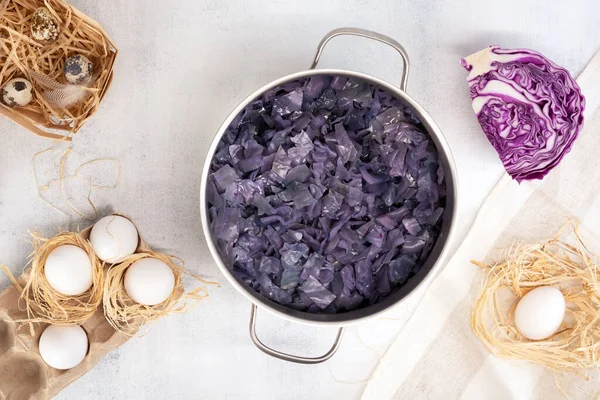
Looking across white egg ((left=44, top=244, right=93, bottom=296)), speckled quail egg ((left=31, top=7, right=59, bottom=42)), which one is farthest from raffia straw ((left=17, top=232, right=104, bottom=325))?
speckled quail egg ((left=31, top=7, right=59, bottom=42))

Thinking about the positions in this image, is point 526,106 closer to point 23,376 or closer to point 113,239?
point 113,239

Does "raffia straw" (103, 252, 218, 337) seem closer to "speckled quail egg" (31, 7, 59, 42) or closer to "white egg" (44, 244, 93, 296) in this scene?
"white egg" (44, 244, 93, 296)

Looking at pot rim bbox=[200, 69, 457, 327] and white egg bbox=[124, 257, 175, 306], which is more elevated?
pot rim bbox=[200, 69, 457, 327]

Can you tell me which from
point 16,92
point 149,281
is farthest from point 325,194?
point 16,92

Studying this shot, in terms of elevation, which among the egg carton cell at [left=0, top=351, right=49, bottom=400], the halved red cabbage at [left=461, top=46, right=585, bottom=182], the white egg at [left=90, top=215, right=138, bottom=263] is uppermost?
the halved red cabbage at [left=461, top=46, right=585, bottom=182]

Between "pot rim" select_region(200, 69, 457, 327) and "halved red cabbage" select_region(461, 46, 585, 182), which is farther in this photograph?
"halved red cabbage" select_region(461, 46, 585, 182)
